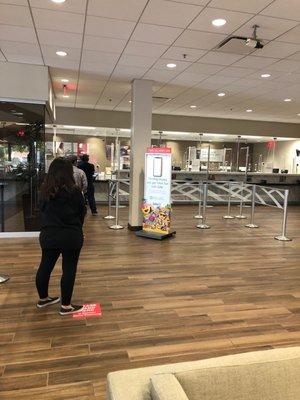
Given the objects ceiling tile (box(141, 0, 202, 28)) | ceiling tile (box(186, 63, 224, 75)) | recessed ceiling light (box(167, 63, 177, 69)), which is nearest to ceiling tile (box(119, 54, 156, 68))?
recessed ceiling light (box(167, 63, 177, 69))

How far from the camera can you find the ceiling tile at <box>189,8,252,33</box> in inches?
148

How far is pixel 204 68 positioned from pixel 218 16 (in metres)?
2.18

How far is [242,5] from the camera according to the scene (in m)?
3.55

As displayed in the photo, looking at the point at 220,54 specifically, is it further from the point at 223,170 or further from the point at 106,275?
the point at 223,170

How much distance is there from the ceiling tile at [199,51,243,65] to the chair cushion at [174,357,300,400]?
479 cm

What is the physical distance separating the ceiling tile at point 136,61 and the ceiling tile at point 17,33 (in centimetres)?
142

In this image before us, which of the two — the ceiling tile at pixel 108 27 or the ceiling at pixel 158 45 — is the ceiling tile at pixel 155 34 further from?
the ceiling tile at pixel 108 27

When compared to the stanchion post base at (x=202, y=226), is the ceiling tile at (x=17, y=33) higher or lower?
higher

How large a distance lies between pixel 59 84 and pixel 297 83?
5.12 meters

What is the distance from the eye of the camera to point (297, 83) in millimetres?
6871

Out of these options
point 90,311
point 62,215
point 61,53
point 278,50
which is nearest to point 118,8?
point 61,53

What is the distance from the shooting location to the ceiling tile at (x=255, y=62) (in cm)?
535

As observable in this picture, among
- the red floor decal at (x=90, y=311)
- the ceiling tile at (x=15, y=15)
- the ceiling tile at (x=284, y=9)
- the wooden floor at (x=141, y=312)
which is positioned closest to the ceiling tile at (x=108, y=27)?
the ceiling tile at (x=15, y=15)

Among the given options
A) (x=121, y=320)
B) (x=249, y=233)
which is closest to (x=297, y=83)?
(x=249, y=233)
